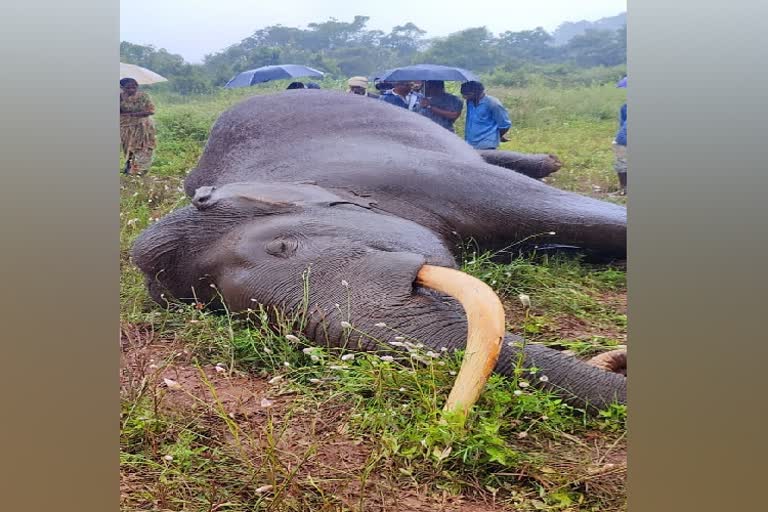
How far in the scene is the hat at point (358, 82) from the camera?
228 centimetres

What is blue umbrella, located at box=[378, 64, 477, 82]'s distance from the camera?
2.22m

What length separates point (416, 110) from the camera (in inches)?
91.6

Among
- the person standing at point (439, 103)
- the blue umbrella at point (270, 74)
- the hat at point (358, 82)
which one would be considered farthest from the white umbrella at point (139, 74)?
the person standing at point (439, 103)

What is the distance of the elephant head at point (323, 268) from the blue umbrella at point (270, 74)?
28 centimetres

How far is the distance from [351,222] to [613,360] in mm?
755

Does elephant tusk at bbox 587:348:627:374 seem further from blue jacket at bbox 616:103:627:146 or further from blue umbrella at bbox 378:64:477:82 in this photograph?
blue umbrella at bbox 378:64:477:82

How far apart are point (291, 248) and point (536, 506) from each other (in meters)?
0.87

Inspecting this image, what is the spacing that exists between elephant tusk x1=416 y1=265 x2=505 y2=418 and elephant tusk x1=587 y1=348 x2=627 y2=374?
0.85 feet

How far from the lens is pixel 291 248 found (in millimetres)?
2172
